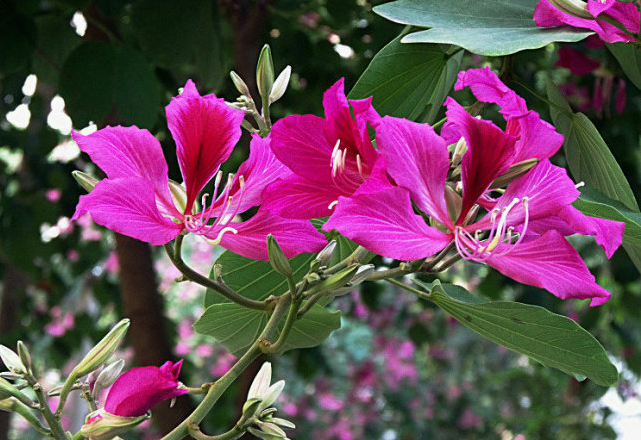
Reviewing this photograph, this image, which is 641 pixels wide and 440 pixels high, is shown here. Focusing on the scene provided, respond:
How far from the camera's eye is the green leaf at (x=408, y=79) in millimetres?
469

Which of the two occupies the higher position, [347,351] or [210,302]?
[210,302]

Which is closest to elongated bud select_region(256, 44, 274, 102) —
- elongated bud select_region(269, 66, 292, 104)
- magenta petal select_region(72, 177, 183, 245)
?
elongated bud select_region(269, 66, 292, 104)

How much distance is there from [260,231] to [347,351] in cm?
385

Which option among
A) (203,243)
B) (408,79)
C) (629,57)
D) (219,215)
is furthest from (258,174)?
(203,243)

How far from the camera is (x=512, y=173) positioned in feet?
1.24

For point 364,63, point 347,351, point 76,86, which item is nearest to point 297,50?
point 364,63

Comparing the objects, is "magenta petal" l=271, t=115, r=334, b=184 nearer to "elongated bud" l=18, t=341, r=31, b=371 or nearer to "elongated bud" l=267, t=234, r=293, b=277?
"elongated bud" l=267, t=234, r=293, b=277

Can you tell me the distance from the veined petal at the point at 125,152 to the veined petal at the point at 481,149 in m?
0.14

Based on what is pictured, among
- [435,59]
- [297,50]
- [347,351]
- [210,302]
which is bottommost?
[347,351]

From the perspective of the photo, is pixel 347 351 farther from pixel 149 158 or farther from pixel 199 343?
pixel 149 158

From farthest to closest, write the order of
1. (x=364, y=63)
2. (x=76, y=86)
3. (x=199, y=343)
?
(x=199, y=343) < (x=364, y=63) < (x=76, y=86)

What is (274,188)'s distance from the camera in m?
0.38

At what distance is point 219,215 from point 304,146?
0.06 meters

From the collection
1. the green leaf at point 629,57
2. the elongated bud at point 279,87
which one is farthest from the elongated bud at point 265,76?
the green leaf at point 629,57
